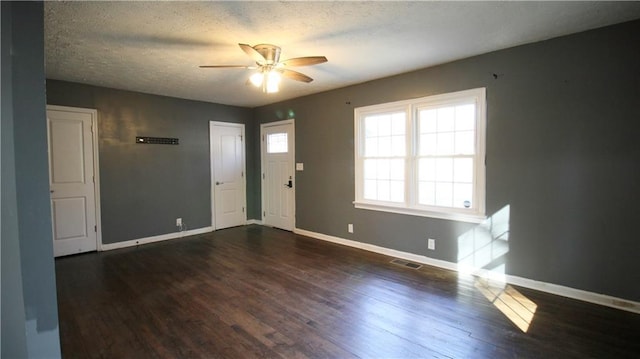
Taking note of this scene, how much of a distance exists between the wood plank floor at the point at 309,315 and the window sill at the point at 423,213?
0.66m

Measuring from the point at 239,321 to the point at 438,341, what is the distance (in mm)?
1602

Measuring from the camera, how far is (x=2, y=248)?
1146 mm

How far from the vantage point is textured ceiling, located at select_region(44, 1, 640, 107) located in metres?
2.39

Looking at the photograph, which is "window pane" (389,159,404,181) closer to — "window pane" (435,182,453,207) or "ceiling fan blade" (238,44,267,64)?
"window pane" (435,182,453,207)

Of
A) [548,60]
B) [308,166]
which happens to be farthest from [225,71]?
[548,60]

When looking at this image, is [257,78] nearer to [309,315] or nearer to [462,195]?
[309,315]

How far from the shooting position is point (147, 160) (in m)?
5.22

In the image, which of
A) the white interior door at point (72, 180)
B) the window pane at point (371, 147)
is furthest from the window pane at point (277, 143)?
the white interior door at point (72, 180)

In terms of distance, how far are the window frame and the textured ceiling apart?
455 mm

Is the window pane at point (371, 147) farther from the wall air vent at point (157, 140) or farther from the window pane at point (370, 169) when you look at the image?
the wall air vent at point (157, 140)

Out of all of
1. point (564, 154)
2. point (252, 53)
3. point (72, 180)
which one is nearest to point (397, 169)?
point (564, 154)

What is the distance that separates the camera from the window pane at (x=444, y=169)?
3.80 meters

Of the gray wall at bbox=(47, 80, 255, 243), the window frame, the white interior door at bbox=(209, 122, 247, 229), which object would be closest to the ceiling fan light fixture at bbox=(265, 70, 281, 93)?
the window frame

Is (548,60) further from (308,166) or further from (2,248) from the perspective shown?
(2,248)
